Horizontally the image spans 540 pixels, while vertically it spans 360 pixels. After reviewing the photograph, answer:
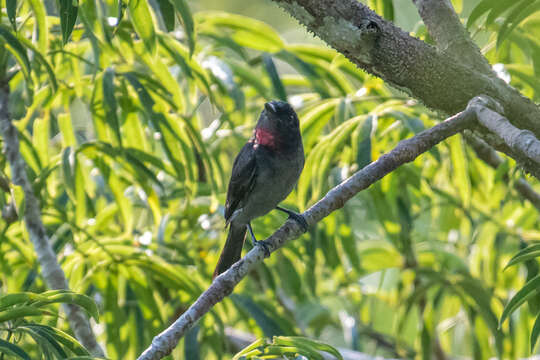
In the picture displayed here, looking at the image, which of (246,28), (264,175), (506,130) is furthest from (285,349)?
(246,28)

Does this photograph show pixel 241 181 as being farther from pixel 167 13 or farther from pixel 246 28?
pixel 167 13

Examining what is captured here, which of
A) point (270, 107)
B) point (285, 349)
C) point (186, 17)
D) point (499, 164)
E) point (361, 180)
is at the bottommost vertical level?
point (285, 349)

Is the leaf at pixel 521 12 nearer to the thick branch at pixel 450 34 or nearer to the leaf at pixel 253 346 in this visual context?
the thick branch at pixel 450 34

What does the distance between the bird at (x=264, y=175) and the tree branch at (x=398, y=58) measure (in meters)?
1.12

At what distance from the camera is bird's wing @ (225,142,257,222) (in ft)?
11.3

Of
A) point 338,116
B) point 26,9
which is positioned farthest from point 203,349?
point 26,9

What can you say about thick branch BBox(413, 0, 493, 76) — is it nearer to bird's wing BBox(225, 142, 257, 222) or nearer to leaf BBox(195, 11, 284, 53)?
leaf BBox(195, 11, 284, 53)

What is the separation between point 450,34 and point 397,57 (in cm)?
37

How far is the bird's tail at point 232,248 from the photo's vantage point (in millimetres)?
3348

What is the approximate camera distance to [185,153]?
123 inches

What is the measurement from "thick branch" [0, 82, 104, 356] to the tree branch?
1.41m

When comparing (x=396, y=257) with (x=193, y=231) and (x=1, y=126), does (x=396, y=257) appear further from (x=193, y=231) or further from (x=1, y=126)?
(x=1, y=126)

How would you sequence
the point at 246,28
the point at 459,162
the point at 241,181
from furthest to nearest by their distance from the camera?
the point at 246,28 → the point at 241,181 → the point at 459,162

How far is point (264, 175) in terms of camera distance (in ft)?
11.3
